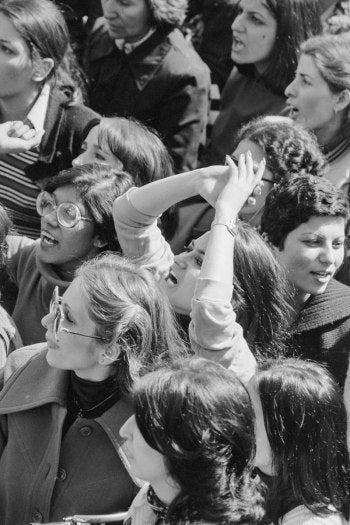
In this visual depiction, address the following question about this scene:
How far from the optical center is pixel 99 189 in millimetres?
3453

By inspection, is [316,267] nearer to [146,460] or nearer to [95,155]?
[95,155]

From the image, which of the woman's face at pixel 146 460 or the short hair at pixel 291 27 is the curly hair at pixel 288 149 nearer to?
the short hair at pixel 291 27

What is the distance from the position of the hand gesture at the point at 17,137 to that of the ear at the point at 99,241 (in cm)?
70

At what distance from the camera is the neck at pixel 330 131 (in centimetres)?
400

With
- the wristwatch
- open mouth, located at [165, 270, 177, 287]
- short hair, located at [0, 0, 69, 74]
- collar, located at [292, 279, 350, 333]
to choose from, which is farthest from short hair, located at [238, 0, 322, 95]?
the wristwatch

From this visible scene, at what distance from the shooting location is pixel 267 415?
94.1 inches

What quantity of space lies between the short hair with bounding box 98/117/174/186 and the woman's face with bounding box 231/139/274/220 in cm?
30

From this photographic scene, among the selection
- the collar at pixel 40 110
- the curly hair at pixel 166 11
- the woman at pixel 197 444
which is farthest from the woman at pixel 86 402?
the curly hair at pixel 166 11

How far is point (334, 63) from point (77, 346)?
1.98 metres

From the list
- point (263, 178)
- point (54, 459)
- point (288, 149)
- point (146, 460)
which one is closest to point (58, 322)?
point (54, 459)

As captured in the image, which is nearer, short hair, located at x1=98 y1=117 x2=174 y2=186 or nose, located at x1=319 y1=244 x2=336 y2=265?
nose, located at x1=319 y1=244 x2=336 y2=265

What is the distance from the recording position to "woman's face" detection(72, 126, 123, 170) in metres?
3.75

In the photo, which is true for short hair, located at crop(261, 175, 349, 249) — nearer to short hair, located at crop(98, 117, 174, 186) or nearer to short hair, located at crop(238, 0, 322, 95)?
short hair, located at crop(98, 117, 174, 186)

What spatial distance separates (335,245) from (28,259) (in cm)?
112
